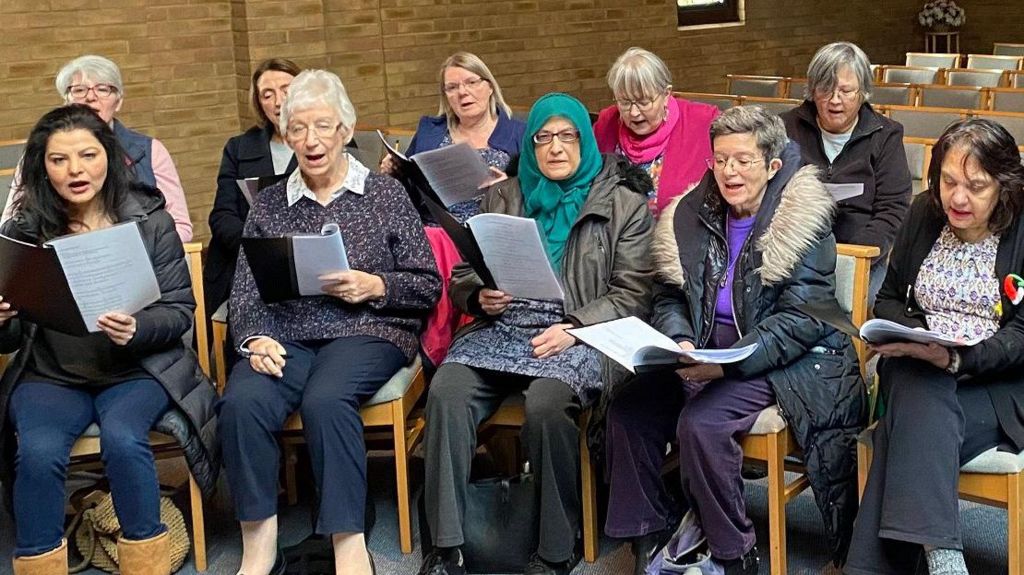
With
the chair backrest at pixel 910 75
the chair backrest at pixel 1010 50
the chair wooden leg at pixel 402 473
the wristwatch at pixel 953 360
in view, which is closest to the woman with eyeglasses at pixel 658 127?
the chair wooden leg at pixel 402 473

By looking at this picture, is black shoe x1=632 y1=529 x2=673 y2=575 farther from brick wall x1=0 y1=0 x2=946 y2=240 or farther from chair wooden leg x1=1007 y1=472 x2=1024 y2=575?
→ brick wall x1=0 y1=0 x2=946 y2=240

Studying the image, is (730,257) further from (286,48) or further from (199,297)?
(286,48)

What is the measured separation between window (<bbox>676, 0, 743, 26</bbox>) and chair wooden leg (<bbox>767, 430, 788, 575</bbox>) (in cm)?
765

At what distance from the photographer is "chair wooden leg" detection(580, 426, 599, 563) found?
3.65m

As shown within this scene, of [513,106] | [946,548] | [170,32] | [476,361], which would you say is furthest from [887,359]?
[513,106]

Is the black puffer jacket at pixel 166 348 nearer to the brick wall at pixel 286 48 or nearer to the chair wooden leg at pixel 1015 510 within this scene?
the chair wooden leg at pixel 1015 510

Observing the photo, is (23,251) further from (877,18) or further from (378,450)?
(877,18)

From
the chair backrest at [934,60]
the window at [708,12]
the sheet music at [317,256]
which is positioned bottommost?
the sheet music at [317,256]

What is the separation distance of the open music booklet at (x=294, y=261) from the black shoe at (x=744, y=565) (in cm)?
129

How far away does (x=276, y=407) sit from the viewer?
11.8 ft

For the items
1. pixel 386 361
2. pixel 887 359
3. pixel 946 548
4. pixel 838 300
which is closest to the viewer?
pixel 946 548

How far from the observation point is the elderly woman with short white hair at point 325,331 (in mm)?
3537

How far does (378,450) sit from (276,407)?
0.97 metres

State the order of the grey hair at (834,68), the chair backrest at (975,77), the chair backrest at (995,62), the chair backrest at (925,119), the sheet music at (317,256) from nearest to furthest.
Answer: the sheet music at (317,256)
the grey hair at (834,68)
the chair backrest at (925,119)
the chair backrest at (975,77)
the chair backrest at (995,62)
